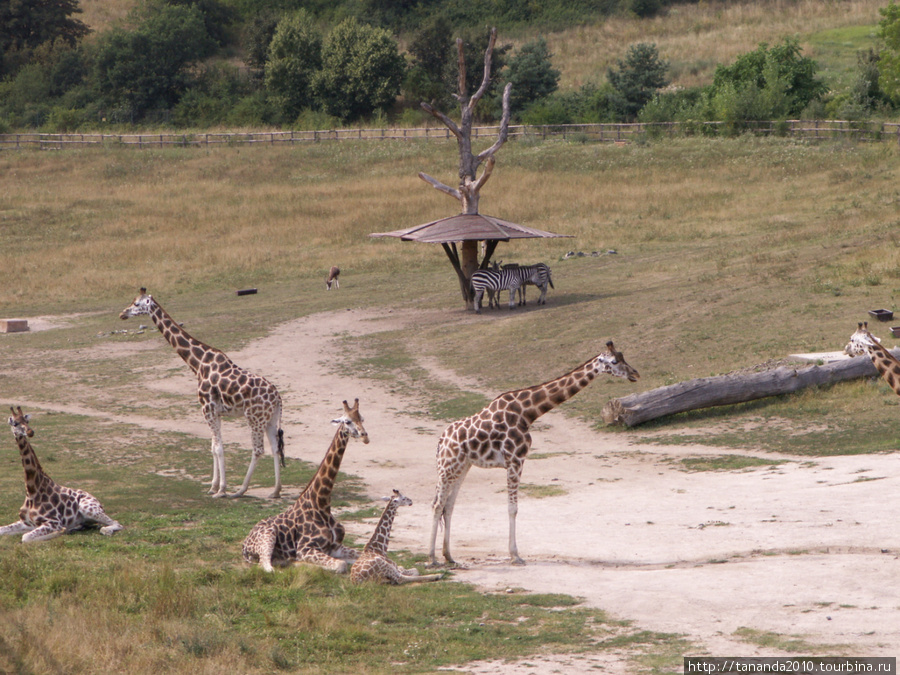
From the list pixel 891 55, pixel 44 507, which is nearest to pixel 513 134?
pixel 891 55

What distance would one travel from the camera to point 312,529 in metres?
12.8

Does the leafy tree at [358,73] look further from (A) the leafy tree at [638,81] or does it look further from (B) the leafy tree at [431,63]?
(A) the leafy tree at [638,81]

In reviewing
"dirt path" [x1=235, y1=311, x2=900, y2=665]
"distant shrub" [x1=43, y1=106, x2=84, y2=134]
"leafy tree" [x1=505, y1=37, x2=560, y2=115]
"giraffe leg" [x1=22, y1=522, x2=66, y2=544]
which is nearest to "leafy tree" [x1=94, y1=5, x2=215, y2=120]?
"distant shrub" [x1=43, y1=106, x2=84, y2=134]

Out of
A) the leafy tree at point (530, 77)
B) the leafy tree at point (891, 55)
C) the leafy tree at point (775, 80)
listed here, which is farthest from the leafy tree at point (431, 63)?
the leafy tree at point (891, 55)

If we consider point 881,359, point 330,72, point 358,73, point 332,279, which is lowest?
point 332,279

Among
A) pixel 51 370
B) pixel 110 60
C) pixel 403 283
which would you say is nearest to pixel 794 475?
pixel 51 370

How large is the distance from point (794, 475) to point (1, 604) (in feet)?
39.4

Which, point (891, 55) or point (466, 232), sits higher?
point (891, 55)

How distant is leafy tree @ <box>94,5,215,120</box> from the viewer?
95375mm

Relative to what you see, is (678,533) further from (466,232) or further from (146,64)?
(146,64)

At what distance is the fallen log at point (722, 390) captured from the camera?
2144 centimetres

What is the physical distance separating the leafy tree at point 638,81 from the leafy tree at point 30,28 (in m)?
58.9

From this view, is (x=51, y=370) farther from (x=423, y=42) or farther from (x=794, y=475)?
Result: (x=423, y=42)

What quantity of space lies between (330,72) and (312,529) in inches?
3238
